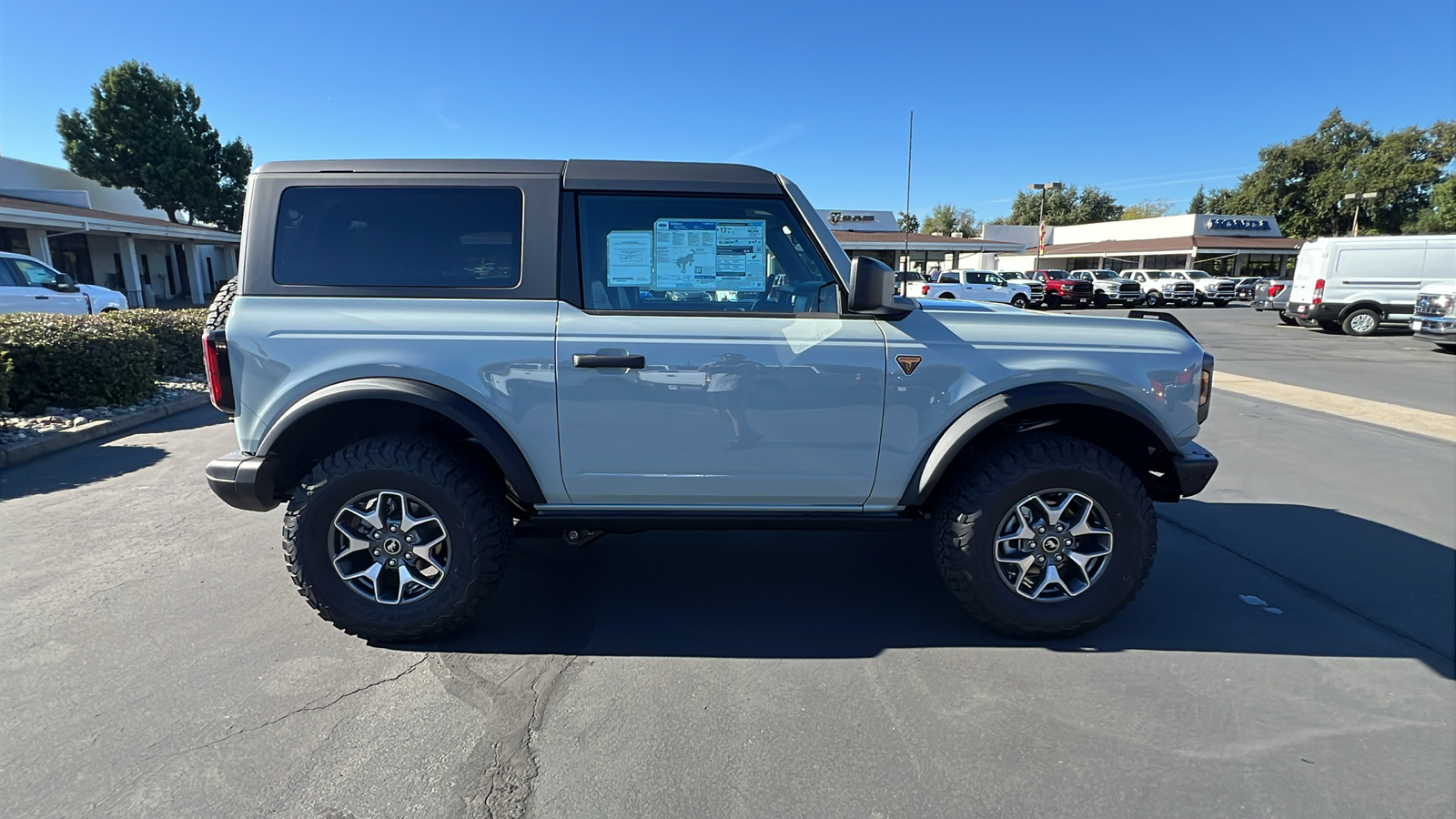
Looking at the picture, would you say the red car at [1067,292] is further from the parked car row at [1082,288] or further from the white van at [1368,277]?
the white van at [1368,277]

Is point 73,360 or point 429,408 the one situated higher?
point 429,408

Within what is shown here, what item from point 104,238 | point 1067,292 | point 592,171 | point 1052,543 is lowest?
point 1052,543

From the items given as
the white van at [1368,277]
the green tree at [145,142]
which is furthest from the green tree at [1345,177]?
the green tree at [145,142]

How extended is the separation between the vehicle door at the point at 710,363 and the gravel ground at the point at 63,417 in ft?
19.8

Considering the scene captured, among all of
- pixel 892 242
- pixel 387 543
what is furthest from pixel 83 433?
pixel 892 242

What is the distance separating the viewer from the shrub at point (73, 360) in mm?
6543

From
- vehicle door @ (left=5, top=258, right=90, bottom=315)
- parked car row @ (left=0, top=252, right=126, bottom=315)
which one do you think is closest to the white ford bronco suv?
parked car row @ (left=0, top=252, right=126, bottom=315)

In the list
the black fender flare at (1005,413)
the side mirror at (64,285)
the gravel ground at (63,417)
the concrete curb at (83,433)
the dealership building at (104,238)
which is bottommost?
the concrete curb at (83,433)

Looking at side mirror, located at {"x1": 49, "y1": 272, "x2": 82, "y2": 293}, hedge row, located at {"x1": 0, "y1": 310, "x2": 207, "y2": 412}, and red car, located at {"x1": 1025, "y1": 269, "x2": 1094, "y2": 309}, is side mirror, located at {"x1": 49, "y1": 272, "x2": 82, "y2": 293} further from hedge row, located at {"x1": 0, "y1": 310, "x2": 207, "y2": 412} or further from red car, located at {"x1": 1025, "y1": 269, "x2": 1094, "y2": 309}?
red car, located at {"x1": 1025, "y1": 269, "x2": 1094, "y2": 309}

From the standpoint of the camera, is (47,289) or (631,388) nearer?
(631,388)

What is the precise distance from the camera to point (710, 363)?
2754 mm

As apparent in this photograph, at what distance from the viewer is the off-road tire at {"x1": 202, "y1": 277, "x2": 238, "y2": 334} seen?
9.60 feet

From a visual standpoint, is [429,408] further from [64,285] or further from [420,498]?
[64,285]

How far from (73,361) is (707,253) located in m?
7.53
